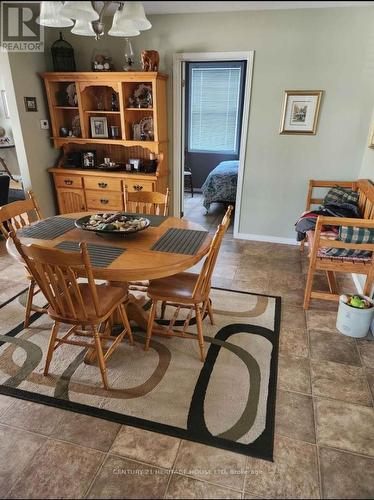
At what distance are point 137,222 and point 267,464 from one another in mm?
1521

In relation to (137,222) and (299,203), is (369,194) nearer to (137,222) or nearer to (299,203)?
(299,203)

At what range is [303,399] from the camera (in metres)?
1.77

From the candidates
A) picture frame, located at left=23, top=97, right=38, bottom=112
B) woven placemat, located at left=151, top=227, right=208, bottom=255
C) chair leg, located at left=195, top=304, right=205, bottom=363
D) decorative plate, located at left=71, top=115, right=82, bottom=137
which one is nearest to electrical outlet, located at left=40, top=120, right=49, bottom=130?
picture frame, located at left=23, top=97, right=38, bottom=112

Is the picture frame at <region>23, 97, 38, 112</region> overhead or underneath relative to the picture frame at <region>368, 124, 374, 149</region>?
overhead

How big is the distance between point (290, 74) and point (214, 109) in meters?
3.16

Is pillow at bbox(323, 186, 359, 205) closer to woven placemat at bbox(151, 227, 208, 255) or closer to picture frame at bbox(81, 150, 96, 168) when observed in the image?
woven placemat at bbox(151, 227, 208, 255)

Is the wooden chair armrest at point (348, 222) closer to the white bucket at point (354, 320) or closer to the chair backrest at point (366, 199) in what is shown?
the chair backrest at point (366, 199)

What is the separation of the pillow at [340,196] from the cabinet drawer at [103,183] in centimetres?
237

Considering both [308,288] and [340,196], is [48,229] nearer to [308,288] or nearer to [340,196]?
[308,288]

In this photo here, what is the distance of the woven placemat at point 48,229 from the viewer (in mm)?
2088

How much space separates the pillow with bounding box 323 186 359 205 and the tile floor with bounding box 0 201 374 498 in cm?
171

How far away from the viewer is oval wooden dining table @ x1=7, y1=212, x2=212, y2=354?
1.66 meters

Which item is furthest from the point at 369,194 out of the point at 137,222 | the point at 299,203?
the point at 137,222

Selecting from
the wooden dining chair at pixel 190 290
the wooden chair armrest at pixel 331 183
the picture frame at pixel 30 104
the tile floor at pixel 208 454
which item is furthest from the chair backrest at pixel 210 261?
the picture frame at pixel 30 104
